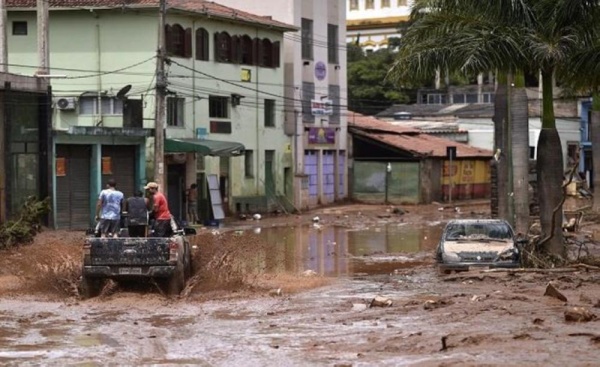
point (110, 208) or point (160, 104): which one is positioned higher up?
point (160, 104)

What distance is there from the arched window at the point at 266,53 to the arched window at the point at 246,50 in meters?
0.85

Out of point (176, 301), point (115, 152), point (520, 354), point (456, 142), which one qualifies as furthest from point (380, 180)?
point (520, 354)

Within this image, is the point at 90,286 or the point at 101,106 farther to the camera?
the point at 101,106

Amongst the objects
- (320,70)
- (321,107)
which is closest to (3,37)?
(321,107)

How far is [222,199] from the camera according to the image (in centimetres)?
5138

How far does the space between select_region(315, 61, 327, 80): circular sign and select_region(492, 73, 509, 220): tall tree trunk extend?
2347 centimetres

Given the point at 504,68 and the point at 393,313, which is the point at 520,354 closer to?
the point at 393,313

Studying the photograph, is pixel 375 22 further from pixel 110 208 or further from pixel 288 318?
pixel 288 318

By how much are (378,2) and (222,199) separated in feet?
225

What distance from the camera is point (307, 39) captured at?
5994 cm

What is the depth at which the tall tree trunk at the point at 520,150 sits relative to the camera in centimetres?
3095

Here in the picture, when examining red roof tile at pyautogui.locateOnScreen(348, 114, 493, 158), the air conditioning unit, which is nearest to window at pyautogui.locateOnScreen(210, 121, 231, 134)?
the air conditioning unit

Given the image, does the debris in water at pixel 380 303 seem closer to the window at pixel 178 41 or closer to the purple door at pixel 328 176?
the window at pixel 178 41

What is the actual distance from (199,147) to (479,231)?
20783 millimetres
